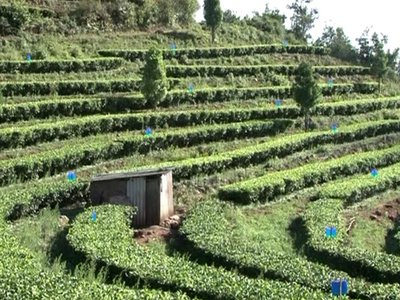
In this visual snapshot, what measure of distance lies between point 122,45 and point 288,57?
13.5 meters

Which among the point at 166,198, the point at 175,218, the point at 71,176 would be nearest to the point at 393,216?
the point at 175,218

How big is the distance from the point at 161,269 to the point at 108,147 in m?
12.8

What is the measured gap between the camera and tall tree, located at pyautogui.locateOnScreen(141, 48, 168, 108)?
33.3 meters

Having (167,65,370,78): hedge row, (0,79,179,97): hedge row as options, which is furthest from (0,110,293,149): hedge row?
(167,65,370,78): hedge row

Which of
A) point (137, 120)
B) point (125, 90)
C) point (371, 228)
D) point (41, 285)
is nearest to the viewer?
point (41, 285)

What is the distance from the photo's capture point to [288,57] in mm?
48281

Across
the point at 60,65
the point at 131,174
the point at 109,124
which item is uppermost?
the point at 60,65

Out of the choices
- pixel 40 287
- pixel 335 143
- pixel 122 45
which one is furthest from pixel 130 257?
pixel 122 45

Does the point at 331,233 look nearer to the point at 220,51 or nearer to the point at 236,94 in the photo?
the point at 236,94

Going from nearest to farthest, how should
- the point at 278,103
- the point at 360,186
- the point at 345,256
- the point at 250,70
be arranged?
the point at 345,256 < the point at 360,186 < the point at 278,103 < the point at 250,70

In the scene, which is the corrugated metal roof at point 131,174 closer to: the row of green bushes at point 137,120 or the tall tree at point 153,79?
the row of green bushes at point 137,120

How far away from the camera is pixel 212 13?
46.1 meters

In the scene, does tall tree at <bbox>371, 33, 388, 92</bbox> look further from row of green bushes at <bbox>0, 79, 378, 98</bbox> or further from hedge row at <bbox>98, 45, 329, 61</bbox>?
row of green bushes at <bbox>0, 79, 378, 98</bbox>

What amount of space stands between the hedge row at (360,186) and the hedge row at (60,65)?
16977mm
